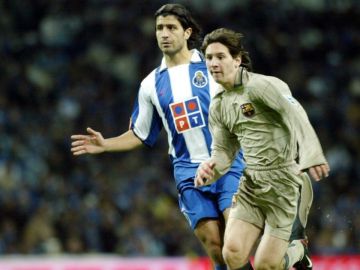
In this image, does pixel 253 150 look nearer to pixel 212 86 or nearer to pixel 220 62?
pixel 220 62

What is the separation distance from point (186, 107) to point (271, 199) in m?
0.98

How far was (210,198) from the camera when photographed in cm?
715

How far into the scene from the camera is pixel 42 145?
44.6 feet

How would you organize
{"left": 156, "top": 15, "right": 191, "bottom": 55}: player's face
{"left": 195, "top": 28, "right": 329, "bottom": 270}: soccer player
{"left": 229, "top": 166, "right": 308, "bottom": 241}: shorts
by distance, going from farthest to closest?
{"left": 156, "top": 15, "right": 191, "bottom": 55}: player's face → {"left": 229, "top": 166, "right": 308, "bottom": 241}: shorts → {"left": 195, "top": 28, "right": 329, "bottom": 270}: soccer player

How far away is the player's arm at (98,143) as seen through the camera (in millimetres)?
7219

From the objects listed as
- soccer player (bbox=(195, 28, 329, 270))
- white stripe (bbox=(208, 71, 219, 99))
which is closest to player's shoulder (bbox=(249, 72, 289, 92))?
soccer player (bbox=(195, 28, 329, 270))

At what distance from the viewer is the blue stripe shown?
23.6 feet

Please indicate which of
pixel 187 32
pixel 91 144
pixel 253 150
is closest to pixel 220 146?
pixel 253 150

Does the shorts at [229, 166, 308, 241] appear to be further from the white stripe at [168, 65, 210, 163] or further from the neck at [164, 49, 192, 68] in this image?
the neck at [164, 49, 192, 68]

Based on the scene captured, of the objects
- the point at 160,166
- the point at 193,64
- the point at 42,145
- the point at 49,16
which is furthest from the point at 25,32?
the point at 193,64

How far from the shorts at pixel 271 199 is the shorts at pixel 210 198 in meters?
0.33

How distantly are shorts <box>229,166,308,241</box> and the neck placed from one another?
3.41 feet

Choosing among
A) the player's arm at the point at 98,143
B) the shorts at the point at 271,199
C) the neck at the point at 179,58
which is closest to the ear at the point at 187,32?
the neck at the point at 179,58

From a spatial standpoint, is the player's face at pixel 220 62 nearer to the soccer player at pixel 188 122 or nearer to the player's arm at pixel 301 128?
the player's arm at pixel 301 128
